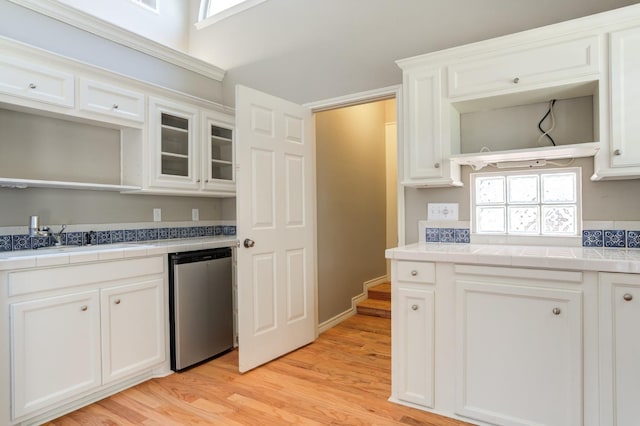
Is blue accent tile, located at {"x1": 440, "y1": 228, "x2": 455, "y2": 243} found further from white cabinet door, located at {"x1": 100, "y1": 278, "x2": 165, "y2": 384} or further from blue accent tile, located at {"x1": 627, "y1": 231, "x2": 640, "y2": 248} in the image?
white cabinet door, located at {"x1": 100, "y1": 278, "x2": 165, "y2": 384}

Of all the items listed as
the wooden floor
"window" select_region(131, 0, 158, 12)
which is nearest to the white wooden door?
the wooden floor

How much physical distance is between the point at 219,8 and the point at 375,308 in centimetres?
361

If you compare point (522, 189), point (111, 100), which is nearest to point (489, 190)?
point (522, 189)

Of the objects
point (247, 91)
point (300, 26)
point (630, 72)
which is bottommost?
point (630, 72)

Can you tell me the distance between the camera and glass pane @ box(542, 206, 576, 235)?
2.27m

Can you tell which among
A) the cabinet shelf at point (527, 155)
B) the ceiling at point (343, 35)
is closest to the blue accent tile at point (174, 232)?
the ceiling at point (343, 35)

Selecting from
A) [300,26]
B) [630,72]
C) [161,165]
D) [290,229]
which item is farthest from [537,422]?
[300,26]

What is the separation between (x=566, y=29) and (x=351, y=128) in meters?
2.50

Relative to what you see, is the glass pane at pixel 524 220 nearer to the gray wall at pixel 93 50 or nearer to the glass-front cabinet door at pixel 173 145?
the glass-front cabinet door at pixel 173 145

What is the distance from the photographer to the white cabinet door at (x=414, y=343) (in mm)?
2086

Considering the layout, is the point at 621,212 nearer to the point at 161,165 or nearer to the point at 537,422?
the point at 537,422

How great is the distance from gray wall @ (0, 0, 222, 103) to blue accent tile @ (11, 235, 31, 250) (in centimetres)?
128

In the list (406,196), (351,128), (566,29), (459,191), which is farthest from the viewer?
(351,128)

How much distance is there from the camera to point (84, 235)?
2697 millimetres
